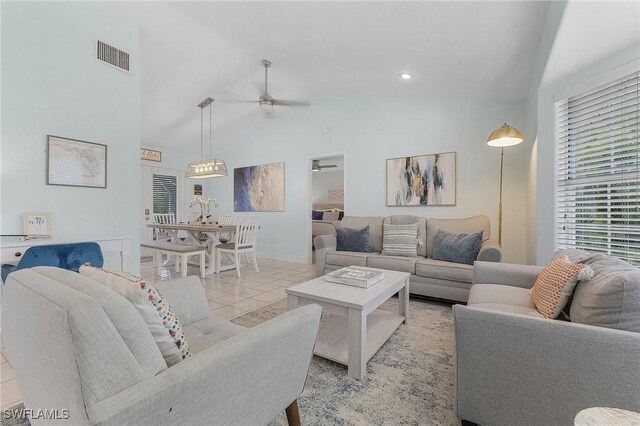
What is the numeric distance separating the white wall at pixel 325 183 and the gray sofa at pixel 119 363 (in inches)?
357

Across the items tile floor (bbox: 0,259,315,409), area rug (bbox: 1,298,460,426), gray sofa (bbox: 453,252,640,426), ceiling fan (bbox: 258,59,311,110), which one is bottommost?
area rug (bbox: 1,298,460,426)

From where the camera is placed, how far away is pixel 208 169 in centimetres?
498

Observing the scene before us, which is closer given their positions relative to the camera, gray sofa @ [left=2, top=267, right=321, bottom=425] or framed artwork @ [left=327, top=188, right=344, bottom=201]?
gray sofa @ [left=2, top=267, right=321, bottom=425]

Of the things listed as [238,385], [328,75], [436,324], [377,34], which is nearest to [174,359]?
[238,385]

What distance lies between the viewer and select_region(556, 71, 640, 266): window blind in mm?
1863

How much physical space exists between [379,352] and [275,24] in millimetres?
3124

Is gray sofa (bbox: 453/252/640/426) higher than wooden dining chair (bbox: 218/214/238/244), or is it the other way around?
wooden dining chair (bbox: 218/214/238/244)

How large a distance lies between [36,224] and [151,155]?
4.07 m

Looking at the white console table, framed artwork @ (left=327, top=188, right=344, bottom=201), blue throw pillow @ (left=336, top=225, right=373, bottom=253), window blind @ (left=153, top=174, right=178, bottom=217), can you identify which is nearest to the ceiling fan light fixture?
blue throw pillow @ (left=336, top=225, right=373, bottom=253)

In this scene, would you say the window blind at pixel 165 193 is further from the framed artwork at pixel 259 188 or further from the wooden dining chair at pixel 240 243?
the wooden dining chair at pixel 240 243

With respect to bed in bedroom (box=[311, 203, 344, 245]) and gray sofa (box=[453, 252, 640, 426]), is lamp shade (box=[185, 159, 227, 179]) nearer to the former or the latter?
bed in bedroom (box=[311, 203, 344, 245])

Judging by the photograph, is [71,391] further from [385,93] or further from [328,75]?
[385,93]

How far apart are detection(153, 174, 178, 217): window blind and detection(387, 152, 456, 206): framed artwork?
4985mm

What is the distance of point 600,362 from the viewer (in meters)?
1.08
